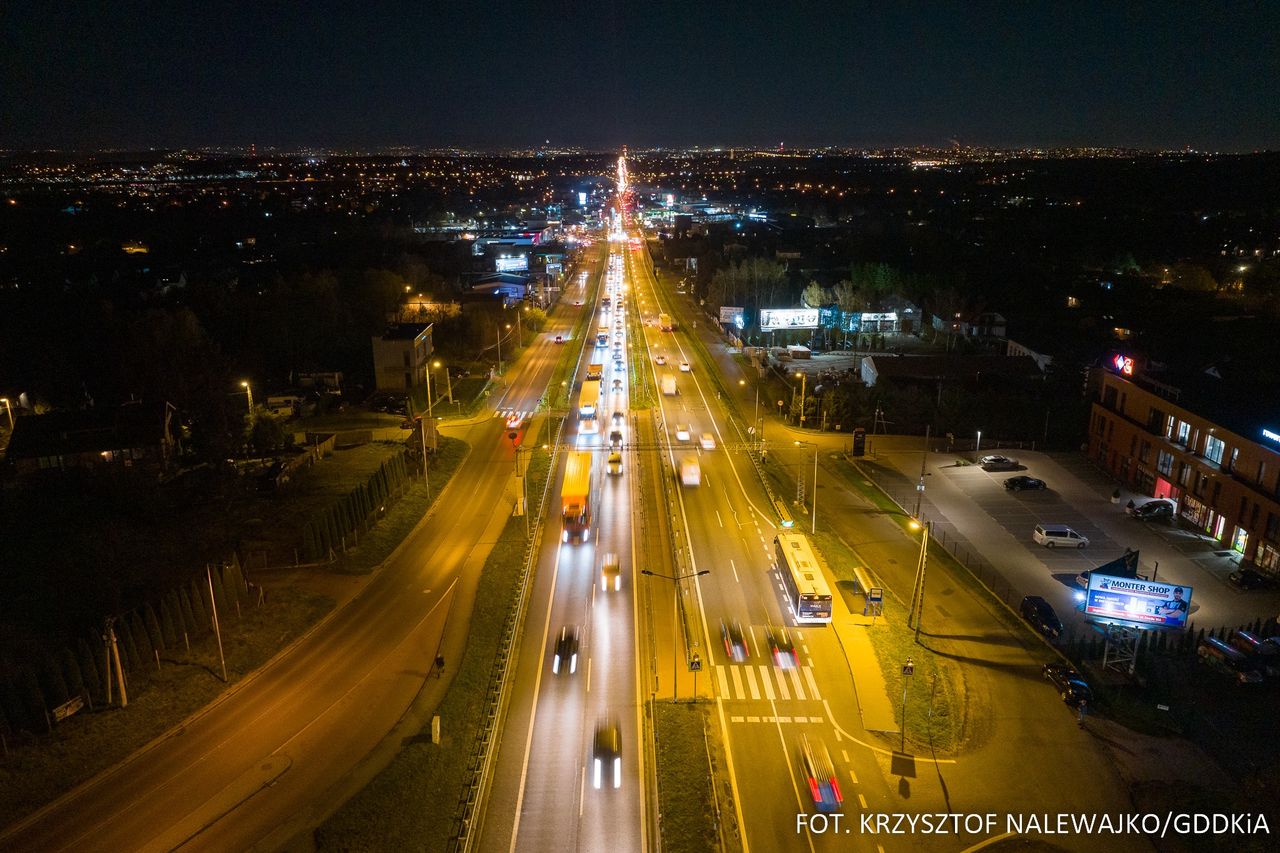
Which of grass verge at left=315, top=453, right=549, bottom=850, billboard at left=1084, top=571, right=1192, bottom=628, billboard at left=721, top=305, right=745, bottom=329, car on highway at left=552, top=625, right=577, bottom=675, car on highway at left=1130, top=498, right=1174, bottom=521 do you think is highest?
billboard at left=721, top=305, right=745, bottom=329

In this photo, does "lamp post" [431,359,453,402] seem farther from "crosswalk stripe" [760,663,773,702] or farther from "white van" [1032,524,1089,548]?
"white van" [1032,524,1089,548]

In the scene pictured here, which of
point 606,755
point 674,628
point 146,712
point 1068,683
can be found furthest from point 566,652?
point 1068,683

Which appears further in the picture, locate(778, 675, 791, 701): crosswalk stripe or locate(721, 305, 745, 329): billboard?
locate(721, 305, 745, 329): billboard

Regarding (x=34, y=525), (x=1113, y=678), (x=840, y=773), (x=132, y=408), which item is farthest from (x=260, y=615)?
(x=1113, y=678)

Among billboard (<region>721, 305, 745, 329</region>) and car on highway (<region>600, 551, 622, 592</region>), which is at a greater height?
billboard (<region>721, 305, 745, 329</region>)

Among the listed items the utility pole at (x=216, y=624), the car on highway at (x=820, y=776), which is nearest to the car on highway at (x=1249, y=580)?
the car on highway at (x=820, y=776)

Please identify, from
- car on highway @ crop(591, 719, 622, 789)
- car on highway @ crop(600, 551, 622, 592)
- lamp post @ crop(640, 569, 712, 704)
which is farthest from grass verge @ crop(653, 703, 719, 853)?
car on highway @ crop(600, 551, 622, 592)
